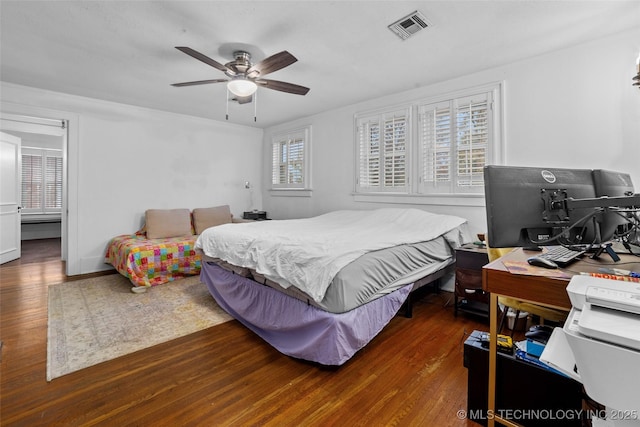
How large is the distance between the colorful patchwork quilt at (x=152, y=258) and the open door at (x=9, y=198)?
6.41ft

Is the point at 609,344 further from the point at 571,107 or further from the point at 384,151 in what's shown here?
the point at 384,151

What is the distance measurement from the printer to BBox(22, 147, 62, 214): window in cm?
962

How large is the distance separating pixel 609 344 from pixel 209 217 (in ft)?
16.3

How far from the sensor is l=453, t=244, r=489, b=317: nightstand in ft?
8.41

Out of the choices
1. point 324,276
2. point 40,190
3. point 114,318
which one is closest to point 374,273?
point 324,276

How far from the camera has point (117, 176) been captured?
4324 millimetres

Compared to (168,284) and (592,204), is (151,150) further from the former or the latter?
(592,204)

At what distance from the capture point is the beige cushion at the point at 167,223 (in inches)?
170

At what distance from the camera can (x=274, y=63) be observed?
2.40 meters

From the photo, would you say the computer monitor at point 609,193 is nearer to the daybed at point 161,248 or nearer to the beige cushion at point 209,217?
the daybed at point 161,248

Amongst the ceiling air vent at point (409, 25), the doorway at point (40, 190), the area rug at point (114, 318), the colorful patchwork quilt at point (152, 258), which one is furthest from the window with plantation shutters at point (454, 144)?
the doorway at point (40, 190)

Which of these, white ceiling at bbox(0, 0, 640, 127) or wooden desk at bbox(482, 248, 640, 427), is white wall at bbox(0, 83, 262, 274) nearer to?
white ceiling at bbox(0, 0, 640, 127)

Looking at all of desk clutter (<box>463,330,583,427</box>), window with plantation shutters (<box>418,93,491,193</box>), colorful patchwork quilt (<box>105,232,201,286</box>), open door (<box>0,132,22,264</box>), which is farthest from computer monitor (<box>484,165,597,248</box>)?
open door (<box>0,132,22,264</box>)

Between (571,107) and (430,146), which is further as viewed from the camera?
(430,146)
